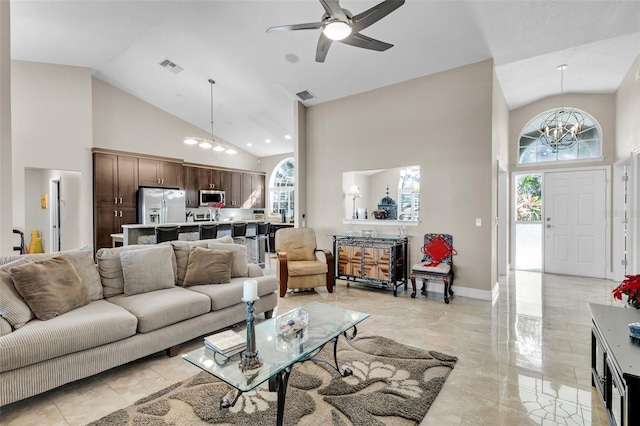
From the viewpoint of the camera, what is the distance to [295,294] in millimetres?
4766

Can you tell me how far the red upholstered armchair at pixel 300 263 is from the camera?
4.59m

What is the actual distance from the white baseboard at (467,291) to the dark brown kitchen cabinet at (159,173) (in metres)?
6.03

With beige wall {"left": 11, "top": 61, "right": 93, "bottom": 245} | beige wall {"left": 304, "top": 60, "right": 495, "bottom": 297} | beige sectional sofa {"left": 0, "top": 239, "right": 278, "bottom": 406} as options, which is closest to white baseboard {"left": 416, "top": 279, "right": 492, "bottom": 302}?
beige wall {"left": 304, "top": 60, "right": 495, "bottom": 297}

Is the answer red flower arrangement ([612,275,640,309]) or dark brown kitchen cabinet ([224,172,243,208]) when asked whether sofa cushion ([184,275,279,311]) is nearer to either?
red flower arrangement ([612,275,640,309])

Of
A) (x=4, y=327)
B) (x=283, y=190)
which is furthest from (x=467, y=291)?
(x=283, y=190)

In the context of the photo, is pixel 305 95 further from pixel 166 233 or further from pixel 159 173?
pixel 159 173

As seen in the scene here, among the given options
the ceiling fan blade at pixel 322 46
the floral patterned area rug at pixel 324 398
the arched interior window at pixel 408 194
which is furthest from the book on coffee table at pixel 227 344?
the arched interior window at pixel 408 194

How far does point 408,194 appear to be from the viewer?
5.40 metres

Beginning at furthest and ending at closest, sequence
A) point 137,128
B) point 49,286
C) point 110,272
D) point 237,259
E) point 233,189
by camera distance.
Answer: point 233,189 < point 137,128 < point 237,259 < point 110,272 < point 49,286

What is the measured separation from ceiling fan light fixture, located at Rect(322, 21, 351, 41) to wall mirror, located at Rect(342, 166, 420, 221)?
2.96 m

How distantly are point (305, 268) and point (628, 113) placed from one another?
5379 millimetres

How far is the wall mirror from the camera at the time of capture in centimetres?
535

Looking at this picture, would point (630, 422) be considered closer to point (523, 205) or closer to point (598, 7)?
point (598, 7)

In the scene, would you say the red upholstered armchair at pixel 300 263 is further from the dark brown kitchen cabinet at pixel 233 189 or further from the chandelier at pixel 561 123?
the chandelier at pixel 561 123
